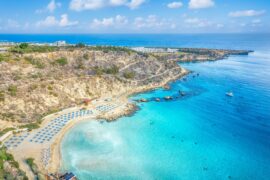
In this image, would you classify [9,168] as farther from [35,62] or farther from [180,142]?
[35,62]

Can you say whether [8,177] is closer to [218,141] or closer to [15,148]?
[15,148]

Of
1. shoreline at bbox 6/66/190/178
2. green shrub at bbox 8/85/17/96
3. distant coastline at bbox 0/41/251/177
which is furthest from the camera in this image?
green shrub at bbox 8/85/17/96

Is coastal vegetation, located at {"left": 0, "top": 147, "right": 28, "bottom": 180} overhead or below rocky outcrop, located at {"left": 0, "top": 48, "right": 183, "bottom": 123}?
below

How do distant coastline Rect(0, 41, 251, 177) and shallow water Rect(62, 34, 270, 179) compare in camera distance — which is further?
distant coastline Rect(0, 41, 251, 177)

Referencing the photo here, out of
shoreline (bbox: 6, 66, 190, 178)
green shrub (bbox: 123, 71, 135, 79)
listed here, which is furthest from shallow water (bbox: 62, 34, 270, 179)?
green shrub (bbox: 123, 71, 135, 79)

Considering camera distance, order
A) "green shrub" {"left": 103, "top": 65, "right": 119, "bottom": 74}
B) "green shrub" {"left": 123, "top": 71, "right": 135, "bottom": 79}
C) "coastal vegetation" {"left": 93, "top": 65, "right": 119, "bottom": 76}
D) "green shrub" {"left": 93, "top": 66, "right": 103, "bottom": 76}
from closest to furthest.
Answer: "green shrub" {"left": 93, "top": 66, "right": 103, "bottom": 76}
"coastal vegetation" {"left": 93, "top": 65, "right": 119, "bottom": 76}
"green shrub" {"left": 103, "top": 65, "right": 119, "bottom": 74}
"green shrub" {"left": 123, "top": 71, "right": 135, "bottom": 79}

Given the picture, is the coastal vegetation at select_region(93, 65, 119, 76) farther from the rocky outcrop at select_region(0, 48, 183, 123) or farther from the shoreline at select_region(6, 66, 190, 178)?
the shoreline at select_region(6, 66, 190, 178)

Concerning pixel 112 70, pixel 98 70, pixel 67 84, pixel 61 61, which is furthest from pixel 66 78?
pixel 112 70
